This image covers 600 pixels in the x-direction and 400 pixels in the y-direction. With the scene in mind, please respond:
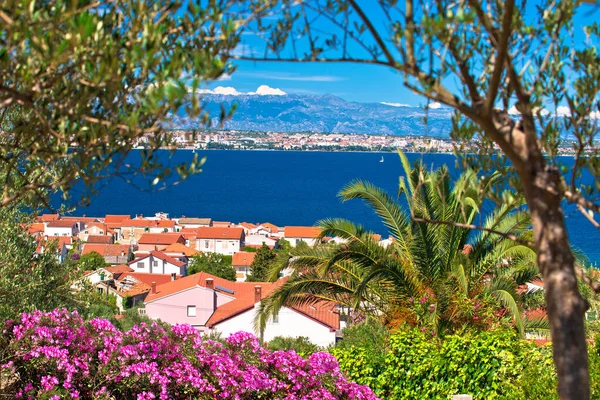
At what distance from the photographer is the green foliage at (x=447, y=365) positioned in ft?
24.7

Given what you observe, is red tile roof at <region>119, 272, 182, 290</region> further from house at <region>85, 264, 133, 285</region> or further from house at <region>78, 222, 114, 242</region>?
house at <region>78, 222, 114, 242</region>

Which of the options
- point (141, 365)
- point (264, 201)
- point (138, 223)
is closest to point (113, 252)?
point (138, 223)

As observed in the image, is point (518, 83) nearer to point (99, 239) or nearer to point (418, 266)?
point (418, 266)

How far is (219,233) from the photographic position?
84.6 metres

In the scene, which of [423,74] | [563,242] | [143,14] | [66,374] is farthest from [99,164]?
[66,374]

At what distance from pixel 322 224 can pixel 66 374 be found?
4.96 meters

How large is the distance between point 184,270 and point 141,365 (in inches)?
2639

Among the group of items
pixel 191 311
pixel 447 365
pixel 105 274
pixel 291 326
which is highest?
pixel 447 365

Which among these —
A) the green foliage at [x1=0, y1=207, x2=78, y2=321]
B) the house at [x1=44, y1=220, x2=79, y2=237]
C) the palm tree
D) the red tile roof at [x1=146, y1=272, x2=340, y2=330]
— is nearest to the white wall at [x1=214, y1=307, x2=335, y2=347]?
the red tile roof at [x1=146, y1=272, x2=340, y2=330]

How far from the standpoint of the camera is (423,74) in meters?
3.08

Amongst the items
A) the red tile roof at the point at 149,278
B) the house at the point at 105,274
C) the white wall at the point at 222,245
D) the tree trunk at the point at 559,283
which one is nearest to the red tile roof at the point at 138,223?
the white wall at the point at 222,245

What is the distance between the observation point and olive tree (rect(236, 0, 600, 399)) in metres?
2.93

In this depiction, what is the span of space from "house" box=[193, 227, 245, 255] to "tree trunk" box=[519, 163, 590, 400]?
8120 centimetres

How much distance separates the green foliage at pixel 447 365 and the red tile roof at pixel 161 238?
76.6m
